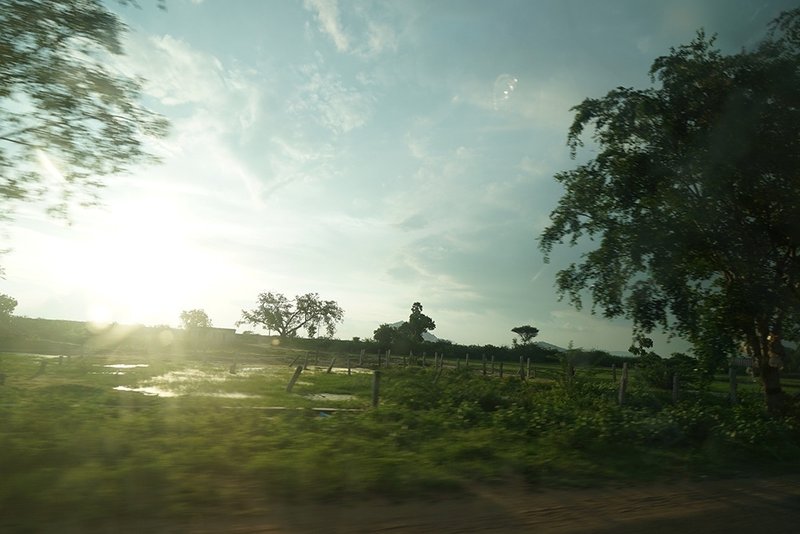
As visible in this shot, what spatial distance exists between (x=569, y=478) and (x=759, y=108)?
11.4 m

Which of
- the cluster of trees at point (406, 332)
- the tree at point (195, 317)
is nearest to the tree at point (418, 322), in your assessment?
the cluster of trees at point (406, 332)

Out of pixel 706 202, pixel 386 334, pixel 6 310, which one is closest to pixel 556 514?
pixel 706 202

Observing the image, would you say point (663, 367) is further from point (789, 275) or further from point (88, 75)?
point (88, 75)

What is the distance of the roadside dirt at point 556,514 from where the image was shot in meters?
5.36

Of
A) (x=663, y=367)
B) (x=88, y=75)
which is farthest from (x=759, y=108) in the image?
(x=663, y=367)

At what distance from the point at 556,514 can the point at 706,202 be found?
38.0 feet

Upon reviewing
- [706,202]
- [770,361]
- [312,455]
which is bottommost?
[312,455]

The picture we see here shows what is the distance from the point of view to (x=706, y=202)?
14.9 meters

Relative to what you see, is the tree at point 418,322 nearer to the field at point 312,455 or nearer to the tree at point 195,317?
the tree at point 195,317

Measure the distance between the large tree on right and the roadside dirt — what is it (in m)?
8.18

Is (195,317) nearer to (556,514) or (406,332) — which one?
(406,332)

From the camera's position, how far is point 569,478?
26.5ft

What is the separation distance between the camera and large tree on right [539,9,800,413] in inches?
559

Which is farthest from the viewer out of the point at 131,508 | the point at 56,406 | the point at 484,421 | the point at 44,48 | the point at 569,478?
the point at 484,421
